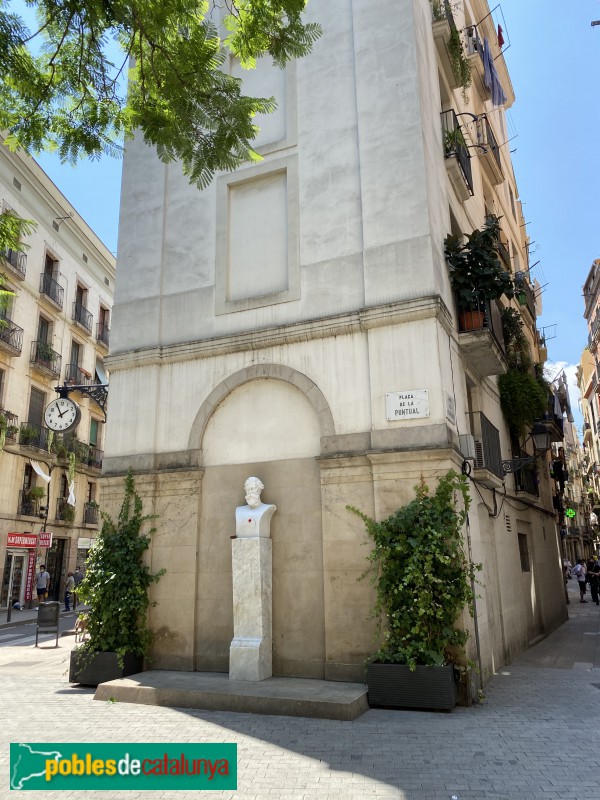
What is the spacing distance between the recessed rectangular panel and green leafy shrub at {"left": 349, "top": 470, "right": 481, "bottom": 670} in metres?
5.01

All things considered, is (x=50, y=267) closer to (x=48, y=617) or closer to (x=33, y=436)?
(x=33, y=436)

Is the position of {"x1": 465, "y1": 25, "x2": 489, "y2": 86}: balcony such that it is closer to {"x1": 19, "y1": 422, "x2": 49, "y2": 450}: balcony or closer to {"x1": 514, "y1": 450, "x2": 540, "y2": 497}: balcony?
{"x1": 514, "y1": 450, "x2": 540, "y2": 497}: balcony

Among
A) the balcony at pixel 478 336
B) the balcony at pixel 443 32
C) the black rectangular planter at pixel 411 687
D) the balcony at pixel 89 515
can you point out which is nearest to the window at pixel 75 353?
the balcony at pixel 89 515

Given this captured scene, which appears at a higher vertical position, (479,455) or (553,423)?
(553,423)

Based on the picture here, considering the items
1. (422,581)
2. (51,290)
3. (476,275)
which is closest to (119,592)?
(422,581)

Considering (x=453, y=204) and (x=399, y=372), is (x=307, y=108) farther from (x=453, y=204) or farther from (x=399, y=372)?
(x=399, y=372)

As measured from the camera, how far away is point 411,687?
27.0 ft

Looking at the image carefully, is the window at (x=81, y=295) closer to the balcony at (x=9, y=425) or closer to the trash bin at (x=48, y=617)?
the balcony at (x=9, y=425)

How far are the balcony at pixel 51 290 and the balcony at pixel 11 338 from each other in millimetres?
3045

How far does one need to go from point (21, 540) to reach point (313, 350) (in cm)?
1880

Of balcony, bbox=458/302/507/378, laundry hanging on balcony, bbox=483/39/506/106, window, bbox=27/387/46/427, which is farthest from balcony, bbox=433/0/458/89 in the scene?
window, bbox=27/387/46/427

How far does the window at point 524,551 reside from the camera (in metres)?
16.2

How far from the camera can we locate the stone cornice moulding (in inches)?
396

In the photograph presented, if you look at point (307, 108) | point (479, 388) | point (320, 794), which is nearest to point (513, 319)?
point (479, 388)
